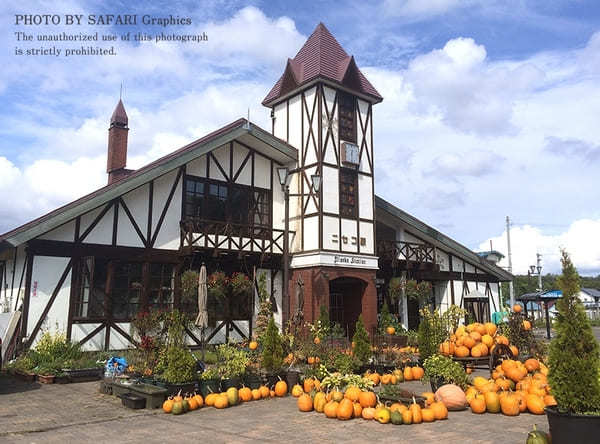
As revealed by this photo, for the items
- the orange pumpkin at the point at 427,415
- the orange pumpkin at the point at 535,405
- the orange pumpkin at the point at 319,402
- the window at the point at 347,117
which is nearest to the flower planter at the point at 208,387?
the orange pumpkin at the point at 319,402

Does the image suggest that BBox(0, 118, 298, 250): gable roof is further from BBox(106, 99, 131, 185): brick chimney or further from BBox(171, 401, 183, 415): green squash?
BBox(106, 99, 131, 185): brick chimney

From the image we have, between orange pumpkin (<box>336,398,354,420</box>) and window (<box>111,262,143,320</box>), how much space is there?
30.1 feet

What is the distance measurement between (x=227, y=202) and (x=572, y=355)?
13.8 m

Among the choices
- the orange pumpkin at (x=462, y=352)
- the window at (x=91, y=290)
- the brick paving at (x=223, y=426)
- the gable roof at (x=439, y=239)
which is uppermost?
the gable roof at (x=439, y=239)

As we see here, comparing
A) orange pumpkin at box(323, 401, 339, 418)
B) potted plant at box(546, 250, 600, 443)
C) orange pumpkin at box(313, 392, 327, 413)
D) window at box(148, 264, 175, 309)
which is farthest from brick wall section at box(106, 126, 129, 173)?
potted plant at box(546, 250, 600, 443)

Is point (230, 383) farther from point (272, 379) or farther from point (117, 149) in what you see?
point (117, 149)

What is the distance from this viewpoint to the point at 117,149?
26156mm

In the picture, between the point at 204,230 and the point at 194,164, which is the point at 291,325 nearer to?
the point at 204,230

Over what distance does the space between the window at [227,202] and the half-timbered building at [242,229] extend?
40 mm

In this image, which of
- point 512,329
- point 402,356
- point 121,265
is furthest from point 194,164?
point 512,329

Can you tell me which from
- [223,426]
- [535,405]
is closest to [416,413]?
[535,405]

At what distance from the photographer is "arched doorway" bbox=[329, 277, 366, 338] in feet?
65.3

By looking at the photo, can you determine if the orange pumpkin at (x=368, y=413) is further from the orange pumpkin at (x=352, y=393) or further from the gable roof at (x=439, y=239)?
the gable roof at (x=439, y=239)

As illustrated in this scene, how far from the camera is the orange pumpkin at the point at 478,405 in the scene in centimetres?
905
